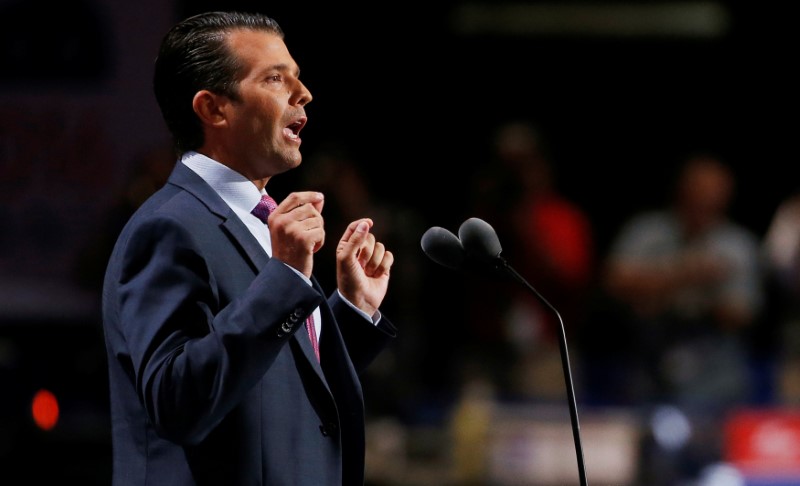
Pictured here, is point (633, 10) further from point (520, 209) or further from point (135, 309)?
point (135, 309)

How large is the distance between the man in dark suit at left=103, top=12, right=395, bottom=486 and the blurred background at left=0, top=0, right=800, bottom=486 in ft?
11.3

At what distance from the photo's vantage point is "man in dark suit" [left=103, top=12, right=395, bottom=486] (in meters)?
2.24

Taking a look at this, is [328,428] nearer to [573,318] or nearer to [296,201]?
[296,201]

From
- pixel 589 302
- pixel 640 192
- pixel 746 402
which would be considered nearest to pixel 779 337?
pixel 746 402

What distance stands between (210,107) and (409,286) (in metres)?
4.66

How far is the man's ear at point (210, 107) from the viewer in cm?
249

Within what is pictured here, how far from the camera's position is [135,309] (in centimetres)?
230

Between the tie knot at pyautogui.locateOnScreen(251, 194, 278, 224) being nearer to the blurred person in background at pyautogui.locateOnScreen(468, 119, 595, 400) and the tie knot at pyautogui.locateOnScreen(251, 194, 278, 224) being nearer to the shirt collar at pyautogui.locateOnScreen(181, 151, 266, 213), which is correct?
the shirt collar at pyautogui.locateOnScreen(181, 151, 266, 213)

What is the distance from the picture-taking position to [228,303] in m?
2.37

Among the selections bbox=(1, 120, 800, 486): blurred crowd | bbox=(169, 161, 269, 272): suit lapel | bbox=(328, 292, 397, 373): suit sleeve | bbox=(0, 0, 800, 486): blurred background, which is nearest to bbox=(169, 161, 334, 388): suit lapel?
bbox=(169, 161, 269, 272): suit lapel

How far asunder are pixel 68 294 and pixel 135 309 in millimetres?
4620

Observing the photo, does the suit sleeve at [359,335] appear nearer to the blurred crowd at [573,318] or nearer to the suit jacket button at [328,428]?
the suit jacket button at [328,428]

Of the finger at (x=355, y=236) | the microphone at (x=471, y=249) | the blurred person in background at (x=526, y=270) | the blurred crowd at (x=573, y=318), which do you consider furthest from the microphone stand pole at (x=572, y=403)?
the blurred person in background at (x=526, y=270)

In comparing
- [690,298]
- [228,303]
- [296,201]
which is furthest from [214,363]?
[690,298]
